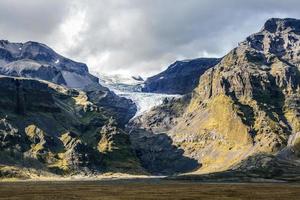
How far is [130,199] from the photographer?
160 meters

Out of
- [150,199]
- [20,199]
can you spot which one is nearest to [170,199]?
[150,199]

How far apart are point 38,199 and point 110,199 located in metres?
19.8

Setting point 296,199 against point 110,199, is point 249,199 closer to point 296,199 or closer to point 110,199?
point 296,199

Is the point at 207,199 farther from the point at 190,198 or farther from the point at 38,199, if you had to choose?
the point at 38,199

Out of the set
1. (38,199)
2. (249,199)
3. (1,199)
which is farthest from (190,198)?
(1,199)

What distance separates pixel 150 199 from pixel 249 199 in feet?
89.3

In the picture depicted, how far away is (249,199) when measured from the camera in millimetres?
158500

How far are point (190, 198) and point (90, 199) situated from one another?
27.9 metres

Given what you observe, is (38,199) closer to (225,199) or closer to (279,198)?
(225,199)

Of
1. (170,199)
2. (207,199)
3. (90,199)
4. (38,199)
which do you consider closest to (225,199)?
(207,199)

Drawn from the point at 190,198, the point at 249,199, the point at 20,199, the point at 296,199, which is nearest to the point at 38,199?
the point at 20,199

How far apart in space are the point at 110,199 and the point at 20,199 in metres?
24.4

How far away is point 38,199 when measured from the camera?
158750 millimetres

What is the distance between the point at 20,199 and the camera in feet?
515
